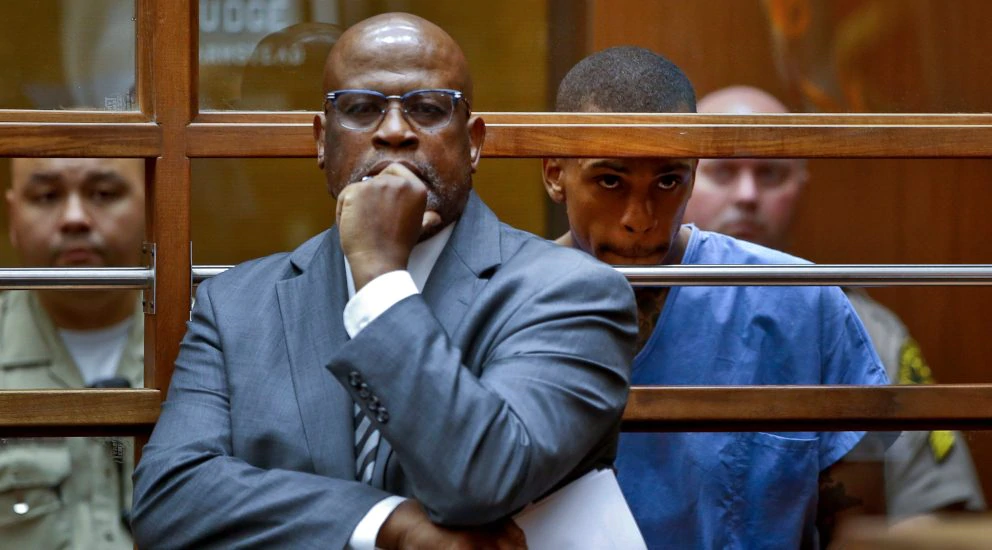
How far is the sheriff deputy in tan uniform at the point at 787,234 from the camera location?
3262mm

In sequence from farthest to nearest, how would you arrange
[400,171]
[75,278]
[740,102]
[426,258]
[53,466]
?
1. [740,102]
2. [53,466]
3. [75,278]
4. [426,258]
5. [400,171]

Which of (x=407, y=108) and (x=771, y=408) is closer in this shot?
(x=407, y=108)

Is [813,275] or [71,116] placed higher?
[71,116]

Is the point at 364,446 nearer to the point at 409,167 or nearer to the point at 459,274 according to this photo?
the point at 459,274

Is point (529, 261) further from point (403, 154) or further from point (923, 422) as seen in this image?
point (923, 422)

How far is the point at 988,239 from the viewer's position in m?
3.33

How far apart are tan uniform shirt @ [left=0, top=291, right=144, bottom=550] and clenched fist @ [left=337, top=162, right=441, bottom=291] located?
84cm

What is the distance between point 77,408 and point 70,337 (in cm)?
18

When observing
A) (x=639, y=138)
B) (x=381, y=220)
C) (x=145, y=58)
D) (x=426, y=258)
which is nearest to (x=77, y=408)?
(x=145, y=58)

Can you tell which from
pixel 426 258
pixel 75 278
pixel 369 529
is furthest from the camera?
pixel 75 278

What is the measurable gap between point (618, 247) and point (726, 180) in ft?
1.04

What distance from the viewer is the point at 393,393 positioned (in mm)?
2258

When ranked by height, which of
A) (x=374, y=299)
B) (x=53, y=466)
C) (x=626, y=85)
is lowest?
(x=53, y=466)

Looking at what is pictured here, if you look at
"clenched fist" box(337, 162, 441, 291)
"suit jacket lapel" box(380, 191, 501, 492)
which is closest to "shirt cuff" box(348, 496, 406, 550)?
"suit jacket lapel" box(380, 191, 501, 492)
